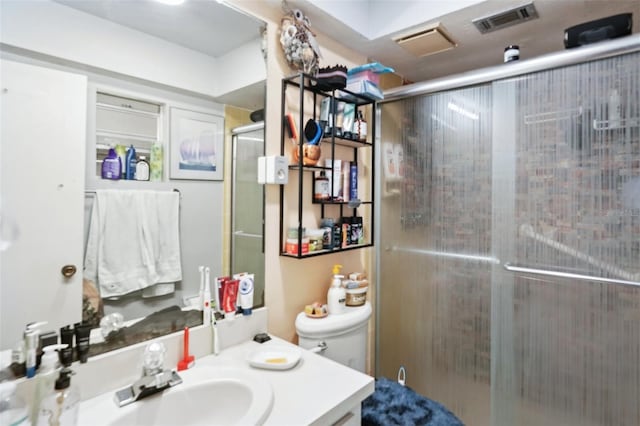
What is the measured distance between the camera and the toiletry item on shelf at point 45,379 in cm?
69

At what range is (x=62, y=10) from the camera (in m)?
0.89

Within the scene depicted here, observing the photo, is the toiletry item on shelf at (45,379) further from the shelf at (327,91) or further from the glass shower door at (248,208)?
the shelf at (327,91)

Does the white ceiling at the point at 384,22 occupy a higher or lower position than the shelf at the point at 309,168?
higher

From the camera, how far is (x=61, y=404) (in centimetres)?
71

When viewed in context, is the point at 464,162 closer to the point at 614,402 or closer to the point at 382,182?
the point at 382,182

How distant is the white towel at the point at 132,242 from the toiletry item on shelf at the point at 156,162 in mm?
51

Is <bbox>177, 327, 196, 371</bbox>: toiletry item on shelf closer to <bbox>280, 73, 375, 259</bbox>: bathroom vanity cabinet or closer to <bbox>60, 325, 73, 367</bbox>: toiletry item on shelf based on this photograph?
<bbox>60, 325, 73, 367</bbox>: toiletry item on shelf

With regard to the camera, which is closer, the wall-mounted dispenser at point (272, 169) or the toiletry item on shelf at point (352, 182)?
the wall-mounted dispenser at point (272, 169)

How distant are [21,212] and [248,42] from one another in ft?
3.12

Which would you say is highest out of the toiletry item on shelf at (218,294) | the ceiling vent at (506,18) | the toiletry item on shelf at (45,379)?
the ceiling vent at (506,18)

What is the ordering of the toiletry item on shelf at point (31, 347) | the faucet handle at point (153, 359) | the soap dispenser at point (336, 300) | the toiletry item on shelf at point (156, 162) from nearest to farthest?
1. the toiletry item on shelf at point (31, 347)
2. the faucet handle at point (153, 359)
3. the toiletry item on shelf at point (156, 162)
4. the soap dispenser at point (336, 300)

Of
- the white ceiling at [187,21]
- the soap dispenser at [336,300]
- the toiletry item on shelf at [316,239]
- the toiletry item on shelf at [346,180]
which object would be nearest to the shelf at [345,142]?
the toiletry item on shelf at [346,180]

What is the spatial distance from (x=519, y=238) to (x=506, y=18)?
38.9 inches

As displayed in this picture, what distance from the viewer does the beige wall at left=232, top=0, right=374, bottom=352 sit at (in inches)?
54.4
